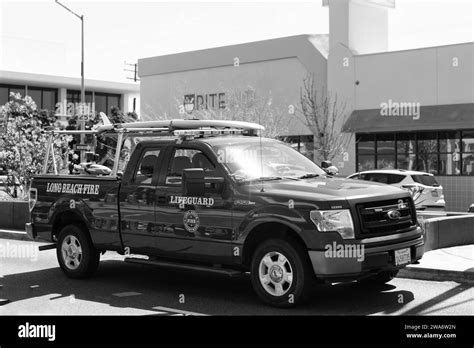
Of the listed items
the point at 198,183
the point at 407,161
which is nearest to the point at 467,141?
the point at 407,161

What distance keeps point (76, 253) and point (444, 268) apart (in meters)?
5.47

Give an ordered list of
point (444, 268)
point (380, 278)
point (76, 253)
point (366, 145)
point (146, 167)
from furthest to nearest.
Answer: point (366, 145) → point (76, 253) → point (444, 268) → point (146, 167) → point (380, 278)

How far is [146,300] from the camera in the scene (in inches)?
316

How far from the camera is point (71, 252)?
9.66 metres

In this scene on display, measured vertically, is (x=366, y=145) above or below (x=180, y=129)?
above

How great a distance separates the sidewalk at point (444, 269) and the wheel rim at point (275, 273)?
3.00 metres

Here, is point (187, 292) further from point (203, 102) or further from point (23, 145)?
point (203, 102)

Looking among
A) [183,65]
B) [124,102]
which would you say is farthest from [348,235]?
[124,102]

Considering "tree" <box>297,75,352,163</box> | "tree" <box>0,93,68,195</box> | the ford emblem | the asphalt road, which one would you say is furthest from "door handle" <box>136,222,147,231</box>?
"tree" <box>297,75,352,163</box>

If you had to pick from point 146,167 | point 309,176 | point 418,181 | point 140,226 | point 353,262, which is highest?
point 146,167

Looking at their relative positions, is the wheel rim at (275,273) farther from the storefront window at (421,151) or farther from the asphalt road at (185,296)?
the storefront window at (421,151)

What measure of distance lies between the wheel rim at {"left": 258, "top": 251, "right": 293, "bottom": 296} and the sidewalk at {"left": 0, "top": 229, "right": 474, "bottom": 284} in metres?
3.00

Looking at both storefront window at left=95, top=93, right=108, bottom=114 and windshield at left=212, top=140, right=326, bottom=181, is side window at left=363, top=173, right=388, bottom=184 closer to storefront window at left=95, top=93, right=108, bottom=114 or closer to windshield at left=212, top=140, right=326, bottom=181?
windshield at left=212, top=140, right=326, bottom=181
